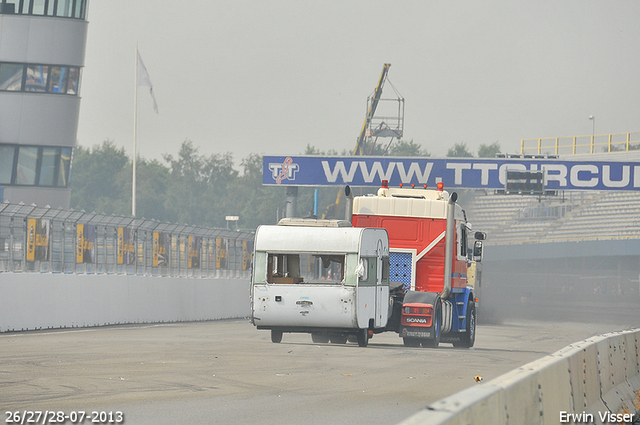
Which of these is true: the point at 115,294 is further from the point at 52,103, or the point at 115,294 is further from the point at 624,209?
the point at 624,209

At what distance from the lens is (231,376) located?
43.8ft

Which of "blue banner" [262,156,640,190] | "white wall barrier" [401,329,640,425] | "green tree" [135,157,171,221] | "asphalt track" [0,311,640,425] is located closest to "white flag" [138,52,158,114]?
"blue banner" [262,156,640,190]

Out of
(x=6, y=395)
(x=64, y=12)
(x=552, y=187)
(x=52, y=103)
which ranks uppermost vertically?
(x=64, y=12)

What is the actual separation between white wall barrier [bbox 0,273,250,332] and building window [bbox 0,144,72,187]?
49.5 feet

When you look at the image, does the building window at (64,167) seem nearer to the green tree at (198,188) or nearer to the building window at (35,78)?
the building window at (35,78)

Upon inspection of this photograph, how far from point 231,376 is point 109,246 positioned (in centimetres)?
1499

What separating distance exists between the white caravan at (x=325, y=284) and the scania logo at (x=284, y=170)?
2247 cm

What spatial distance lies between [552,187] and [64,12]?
23.4m

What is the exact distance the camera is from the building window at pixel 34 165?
4659 cm

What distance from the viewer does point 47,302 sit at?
23938mm

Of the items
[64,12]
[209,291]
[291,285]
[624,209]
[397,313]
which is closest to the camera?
[291,285]

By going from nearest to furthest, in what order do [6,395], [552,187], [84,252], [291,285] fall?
1. [6,395]
2. [291,285]
3. [84,252]
4. [552,187]

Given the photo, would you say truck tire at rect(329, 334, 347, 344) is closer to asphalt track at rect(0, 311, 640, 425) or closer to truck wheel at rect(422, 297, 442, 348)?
asphalt track at rect(0, 311, 640, 425)

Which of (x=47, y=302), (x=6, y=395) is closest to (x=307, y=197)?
(x=47, y=302)
